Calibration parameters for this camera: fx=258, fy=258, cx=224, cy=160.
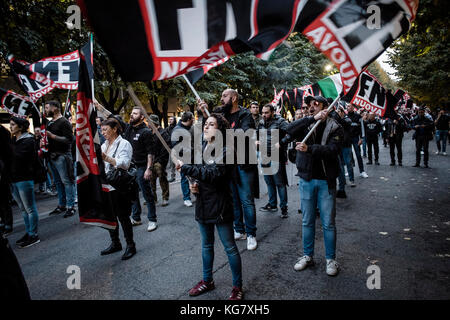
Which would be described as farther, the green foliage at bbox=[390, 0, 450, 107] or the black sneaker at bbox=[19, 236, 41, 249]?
the green foliage at bbox=[390, 0, 450, 107]

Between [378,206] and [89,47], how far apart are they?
6.21 meters

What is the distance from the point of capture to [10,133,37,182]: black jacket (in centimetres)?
453

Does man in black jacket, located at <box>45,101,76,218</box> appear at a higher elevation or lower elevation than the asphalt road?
higher

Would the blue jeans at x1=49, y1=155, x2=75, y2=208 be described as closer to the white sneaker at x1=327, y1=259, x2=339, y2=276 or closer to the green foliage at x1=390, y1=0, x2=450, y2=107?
the white sneaker at x1=327, y1=259, x2=339, y2=276

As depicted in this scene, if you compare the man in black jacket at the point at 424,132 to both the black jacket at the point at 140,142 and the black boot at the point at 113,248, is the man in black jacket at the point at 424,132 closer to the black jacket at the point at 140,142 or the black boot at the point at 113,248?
the black jacket at the point at 140,142

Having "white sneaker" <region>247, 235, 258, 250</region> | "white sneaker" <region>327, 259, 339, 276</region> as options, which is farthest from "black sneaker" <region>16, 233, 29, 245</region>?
"white sneaker" <region>327, 259, 339, 276</region>

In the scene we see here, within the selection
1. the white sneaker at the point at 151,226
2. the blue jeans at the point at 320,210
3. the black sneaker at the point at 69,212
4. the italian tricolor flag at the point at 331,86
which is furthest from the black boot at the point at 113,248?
the italian tricolor flag at the point at 331,86

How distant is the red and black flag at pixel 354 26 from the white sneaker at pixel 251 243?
262cm

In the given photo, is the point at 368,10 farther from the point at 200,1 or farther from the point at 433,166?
the point at 433,166

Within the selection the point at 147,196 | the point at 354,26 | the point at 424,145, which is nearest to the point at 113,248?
the point at 147,196

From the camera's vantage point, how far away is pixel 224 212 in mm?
2721

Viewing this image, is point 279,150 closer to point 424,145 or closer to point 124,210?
point 124,210

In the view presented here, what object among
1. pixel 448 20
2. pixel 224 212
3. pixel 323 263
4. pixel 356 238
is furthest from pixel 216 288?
pixel 448 20

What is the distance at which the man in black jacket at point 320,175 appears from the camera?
10.4 feet
